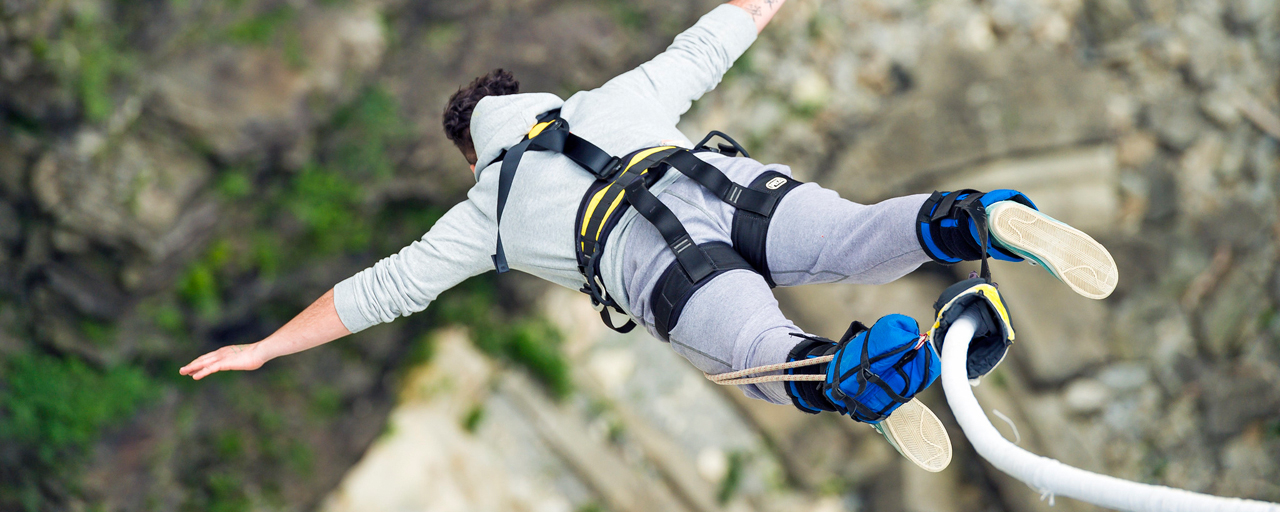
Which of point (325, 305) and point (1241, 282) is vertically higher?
point (325, 305)

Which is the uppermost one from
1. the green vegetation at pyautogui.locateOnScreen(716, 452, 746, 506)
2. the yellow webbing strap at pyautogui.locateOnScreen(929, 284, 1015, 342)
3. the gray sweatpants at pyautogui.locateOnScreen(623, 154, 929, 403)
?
the gray sweatpants at pyautogui.locateOnScreen(623, 154, 929, 403)

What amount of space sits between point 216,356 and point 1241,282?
7.15 metres

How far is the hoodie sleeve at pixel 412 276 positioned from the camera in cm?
238

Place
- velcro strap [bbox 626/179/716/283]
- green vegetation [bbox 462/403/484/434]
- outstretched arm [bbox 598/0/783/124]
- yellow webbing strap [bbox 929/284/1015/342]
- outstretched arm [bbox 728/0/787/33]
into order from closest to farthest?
yellow webbing strap [bbox 929/284/1015/342] → velcro strap [bbox 626/179/716/283] → outstretched arm [bbox 598/0/783/124] → outstretched arm [bbox 728/0/787/33] → green vegetation [bbox 462/403/484/434]

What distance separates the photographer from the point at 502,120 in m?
2.50

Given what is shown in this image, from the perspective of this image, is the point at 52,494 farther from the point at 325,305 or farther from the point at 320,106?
the point at 325,305

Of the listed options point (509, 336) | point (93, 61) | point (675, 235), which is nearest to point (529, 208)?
point (675, 235)

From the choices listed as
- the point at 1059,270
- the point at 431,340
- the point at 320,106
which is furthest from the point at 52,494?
the point at 1059,270

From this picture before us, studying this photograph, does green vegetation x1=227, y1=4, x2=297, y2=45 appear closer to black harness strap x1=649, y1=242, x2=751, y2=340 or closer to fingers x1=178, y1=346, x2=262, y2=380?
fingers x1=178, y1=346, x2=262, y2=380

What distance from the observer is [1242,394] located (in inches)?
249

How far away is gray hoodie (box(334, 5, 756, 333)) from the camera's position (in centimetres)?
234

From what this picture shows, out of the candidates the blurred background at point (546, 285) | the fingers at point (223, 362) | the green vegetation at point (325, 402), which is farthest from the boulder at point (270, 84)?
the fingers at point (223, 362)

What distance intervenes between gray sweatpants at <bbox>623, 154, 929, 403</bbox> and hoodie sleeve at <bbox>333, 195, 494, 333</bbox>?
1.67ft

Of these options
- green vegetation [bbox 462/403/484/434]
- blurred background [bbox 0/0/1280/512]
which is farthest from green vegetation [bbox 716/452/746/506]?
green vegetation [bbox 462/403/484/434]
